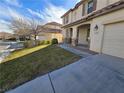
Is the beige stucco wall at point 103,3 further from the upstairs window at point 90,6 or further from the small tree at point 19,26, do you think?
the small tree at point 19,26

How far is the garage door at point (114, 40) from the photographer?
6.64 meters

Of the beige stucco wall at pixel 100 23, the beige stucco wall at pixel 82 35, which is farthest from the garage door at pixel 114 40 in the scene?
the beige stucco wall at pixel 82 35

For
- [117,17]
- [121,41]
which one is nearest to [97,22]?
[117,17]

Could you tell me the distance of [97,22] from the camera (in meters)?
9.24

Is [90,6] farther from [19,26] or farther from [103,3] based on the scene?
[19,26]

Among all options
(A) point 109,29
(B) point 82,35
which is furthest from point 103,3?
(B) point 82,35

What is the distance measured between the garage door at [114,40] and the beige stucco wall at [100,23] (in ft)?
1.24

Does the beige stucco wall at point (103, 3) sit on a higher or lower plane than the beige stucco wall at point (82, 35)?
higher

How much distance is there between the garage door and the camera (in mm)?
6639

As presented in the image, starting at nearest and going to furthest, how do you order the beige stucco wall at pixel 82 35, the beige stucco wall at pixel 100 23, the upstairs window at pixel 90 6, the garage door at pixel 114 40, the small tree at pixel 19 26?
the garage door at pixel 114 40 → the beige stucco wall at pixel 100 23 → the upstairs window at pixel 90 6 → the beige stucco wall at pixel 82 35 → the small tree at pixel 19 26

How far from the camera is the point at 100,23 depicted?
877cm

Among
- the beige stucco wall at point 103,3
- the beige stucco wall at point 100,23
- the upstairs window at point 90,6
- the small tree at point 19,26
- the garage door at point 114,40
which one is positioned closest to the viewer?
the garage door at point 114,40

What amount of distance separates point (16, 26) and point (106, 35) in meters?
26.6

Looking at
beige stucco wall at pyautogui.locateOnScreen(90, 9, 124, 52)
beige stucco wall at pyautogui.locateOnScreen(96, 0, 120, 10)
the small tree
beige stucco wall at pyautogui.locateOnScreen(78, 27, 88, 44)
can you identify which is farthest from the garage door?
the small tree
